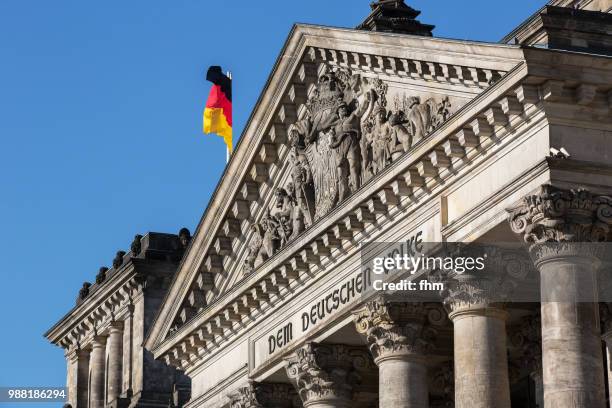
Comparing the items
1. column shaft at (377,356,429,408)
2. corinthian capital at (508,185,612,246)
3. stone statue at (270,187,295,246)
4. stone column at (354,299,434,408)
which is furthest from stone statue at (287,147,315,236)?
corinthian capital at (508,185,612,246)

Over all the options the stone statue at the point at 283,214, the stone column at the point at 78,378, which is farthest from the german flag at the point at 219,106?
the stone column at the point at 78,378

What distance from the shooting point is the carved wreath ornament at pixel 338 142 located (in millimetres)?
46062

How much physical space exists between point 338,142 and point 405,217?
396 centimetres

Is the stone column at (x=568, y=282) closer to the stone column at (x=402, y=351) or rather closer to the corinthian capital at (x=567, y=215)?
the corinthian capital at (x=567, y=215)

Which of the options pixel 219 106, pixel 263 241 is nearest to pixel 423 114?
pixel 263 241

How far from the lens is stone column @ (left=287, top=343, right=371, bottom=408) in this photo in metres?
50.4

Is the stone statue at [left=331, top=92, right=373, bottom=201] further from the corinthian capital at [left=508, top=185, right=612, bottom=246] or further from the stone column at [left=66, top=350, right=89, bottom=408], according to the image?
the stone column at [left=66, top=350, right=89, bottom=408]

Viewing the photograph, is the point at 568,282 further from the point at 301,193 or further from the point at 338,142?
the point at 301,193

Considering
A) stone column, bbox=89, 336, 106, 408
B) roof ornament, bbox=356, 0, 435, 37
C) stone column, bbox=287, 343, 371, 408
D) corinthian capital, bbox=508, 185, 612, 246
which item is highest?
roof ornament, bbox=356, 0, 435, 37

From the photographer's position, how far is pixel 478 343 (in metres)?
42.5

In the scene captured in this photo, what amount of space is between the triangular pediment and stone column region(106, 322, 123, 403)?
51.9 feet

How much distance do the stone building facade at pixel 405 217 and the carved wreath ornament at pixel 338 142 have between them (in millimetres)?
65

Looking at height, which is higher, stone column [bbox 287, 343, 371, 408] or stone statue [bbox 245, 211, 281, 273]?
stone statue [bbox 245, 211, 281, 273]

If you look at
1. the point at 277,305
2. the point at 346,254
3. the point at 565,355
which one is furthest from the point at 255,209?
the point at 565,355
